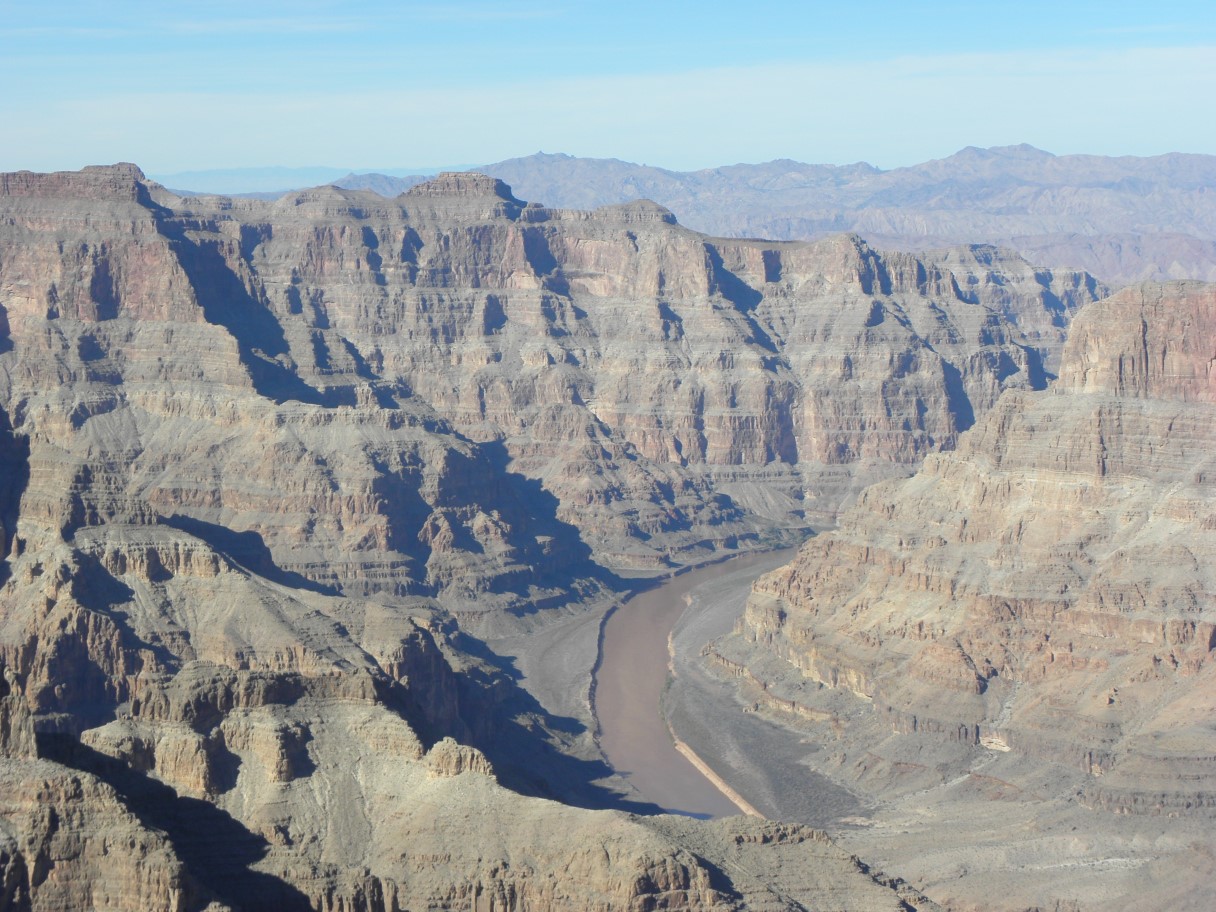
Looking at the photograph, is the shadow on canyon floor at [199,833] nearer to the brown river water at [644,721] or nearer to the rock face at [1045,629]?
→ the rock face at [1045,629]

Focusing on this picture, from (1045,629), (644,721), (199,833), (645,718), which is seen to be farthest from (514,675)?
(199,833)

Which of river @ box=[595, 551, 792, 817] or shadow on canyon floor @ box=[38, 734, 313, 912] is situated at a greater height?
shadow on canyon floor @ box=[38, 734, 313, 912]

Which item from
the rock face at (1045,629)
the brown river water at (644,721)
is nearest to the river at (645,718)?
the brown river water at (644,721)

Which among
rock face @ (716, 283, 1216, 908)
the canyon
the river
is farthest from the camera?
the river

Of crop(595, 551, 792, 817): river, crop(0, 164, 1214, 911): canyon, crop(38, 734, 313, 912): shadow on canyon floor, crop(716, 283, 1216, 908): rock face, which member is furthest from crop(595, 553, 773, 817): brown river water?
crop(38, 734, 313, 912): shadow on canyon floor

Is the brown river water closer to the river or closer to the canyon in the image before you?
the river

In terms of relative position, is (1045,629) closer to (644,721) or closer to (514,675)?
(644,721)
